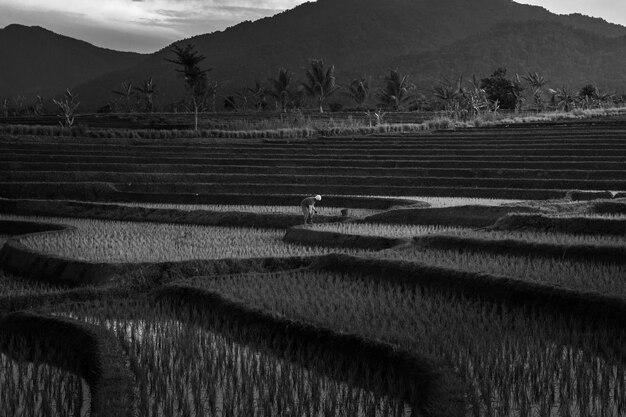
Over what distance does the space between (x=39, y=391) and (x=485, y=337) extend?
9.72ft

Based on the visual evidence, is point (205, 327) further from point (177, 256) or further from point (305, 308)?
point (177, 256)

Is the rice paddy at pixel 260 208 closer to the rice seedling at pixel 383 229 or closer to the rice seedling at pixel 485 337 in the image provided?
the rice seedling at pixel 383 229

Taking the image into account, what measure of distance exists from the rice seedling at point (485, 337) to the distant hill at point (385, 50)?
4332 inches

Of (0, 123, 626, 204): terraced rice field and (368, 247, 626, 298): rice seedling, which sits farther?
(0, 123, 626, 204): terraced rice field

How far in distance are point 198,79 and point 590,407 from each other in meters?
51.3

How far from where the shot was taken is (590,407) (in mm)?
4707

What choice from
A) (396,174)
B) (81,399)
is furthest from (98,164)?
(81,399)

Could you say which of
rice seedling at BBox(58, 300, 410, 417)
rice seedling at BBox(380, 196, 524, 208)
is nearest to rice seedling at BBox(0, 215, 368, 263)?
rice seedling at BBox(58, 300, 410, 417)

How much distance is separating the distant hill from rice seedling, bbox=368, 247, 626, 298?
108m

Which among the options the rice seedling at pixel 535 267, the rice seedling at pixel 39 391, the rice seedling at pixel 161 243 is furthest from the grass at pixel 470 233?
the rice seedling at pixel 39 391

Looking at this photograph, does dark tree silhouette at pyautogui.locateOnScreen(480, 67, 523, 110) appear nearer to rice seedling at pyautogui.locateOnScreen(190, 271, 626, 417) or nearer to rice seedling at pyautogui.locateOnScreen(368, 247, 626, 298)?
rice seedling at pyautogui.locateOnScreen(368, 247, 626, 298)

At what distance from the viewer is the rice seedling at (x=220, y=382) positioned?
188 inches

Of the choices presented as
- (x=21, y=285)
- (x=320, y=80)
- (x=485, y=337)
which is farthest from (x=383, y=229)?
(x=320, y=80)

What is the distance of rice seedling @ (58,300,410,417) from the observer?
4.77m
